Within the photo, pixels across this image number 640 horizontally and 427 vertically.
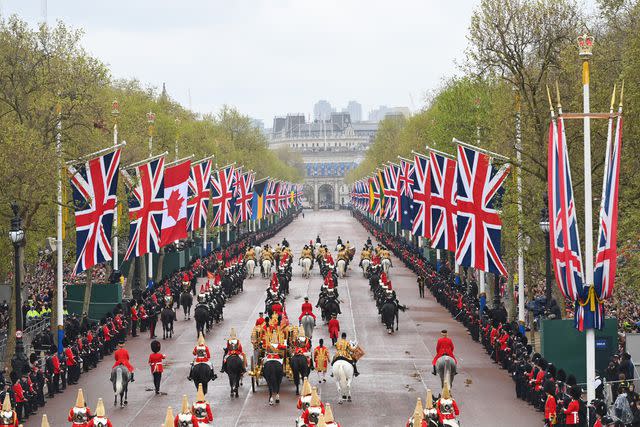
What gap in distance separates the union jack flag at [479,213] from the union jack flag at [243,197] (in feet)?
131

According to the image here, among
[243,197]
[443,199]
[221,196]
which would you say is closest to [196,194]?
[221,196]

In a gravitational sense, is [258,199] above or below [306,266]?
above

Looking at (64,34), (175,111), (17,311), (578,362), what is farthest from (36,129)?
(175,111)

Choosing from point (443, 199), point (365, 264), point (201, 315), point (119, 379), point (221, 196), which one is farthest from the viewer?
point (221, 196)

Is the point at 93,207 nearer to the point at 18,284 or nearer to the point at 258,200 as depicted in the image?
the point at 18,284

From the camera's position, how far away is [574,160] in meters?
35.2

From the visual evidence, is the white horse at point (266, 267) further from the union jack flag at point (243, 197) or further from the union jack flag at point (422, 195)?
the union jack flag at point (422, 195)

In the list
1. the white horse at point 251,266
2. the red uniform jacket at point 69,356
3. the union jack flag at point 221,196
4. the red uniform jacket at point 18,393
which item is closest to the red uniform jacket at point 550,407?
the red uniform jacket at point 18,393

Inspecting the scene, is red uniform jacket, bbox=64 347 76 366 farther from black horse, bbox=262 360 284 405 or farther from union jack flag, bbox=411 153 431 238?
union jack flag, bbox=411 153 431 238

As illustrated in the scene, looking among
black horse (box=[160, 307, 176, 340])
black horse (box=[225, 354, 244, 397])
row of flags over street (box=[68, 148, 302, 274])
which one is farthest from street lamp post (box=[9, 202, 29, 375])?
black horse (box=[160, 307, 176, 340])

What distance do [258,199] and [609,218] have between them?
237 ft

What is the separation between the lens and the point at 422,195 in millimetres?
47000

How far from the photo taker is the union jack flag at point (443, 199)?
38.6m

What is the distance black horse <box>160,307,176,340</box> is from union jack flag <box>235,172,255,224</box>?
3618 cm
